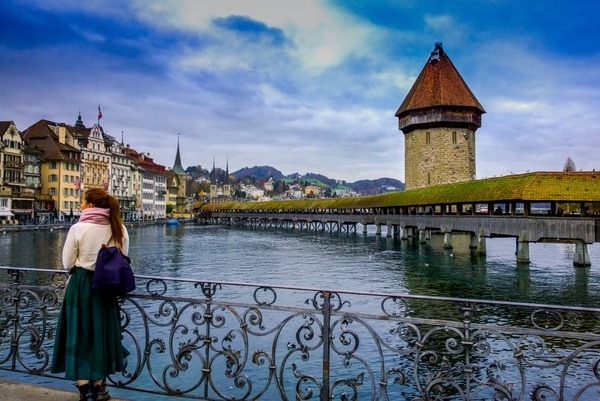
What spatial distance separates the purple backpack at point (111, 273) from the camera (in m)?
3.72

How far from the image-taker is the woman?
3.82 metres

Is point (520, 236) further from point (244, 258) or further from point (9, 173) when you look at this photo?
point (9, 173)

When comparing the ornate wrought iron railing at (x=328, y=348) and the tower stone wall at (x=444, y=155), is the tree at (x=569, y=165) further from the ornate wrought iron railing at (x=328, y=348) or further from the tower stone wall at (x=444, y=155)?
the ornate wrought iron railing at (x=328, y=348)

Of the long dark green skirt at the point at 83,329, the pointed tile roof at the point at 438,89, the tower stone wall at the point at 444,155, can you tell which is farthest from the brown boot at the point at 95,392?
the pointed tile roof at the point at 438,89

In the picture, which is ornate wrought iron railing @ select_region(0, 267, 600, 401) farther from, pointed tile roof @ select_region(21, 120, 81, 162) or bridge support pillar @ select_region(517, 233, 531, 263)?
pointed tile roof @ select_region(21, 120, 81, 162)

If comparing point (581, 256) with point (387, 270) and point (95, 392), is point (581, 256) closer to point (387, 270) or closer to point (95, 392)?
point (387, 270)

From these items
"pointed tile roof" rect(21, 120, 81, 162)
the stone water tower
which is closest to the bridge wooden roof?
the stone water tower

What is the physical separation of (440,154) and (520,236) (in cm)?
2657

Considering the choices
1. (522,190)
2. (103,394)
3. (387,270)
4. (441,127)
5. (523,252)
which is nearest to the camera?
(103,394)

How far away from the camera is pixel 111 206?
13.3 ft

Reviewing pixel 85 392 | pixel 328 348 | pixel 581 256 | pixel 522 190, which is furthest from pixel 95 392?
pixel 581 256

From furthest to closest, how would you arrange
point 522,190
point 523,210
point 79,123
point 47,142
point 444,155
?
point 79,123 < point 47,142 < point 444,155 < point 523,210 < point 522,190

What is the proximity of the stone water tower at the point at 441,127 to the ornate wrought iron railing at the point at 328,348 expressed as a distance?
123 feet

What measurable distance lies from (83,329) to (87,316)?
0.36 ft
